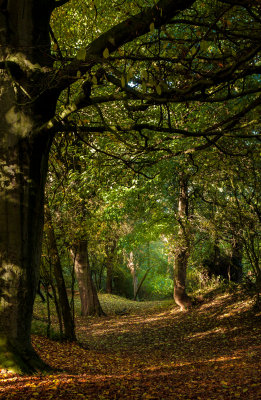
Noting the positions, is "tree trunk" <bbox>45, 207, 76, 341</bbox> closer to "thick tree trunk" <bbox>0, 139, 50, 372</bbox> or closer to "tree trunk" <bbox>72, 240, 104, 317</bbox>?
"thick tree trunk" <bbox>0, 139, 50, 372</bbox>

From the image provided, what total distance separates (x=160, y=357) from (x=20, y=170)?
5.99 metres

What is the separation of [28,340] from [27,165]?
2.42 meters

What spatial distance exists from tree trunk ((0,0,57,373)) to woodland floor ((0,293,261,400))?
628 mm

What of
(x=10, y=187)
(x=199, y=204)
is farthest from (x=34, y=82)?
(x=199, y=204)

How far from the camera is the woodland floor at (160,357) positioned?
3732mm

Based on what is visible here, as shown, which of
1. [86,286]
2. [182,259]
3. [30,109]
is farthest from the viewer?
[86,286]

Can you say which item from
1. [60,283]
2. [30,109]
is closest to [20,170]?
[30,109]

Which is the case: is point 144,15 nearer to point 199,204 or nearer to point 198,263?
point 199,204

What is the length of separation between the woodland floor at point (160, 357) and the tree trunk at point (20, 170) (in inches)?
24.7

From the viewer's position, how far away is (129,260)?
27125 mm

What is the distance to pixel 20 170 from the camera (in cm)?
429

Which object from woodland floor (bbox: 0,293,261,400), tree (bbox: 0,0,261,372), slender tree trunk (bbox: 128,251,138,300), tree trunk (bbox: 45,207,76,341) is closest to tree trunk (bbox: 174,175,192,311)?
woodland floor (bbox: 0,293,261,400)

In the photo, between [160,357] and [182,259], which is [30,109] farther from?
[182,259]

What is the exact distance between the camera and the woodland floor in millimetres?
3732
